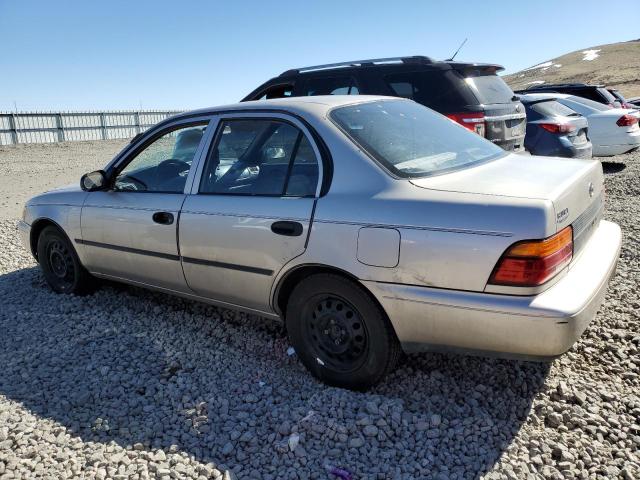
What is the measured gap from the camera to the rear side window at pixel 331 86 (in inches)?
263

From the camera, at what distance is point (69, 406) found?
10.2 ft

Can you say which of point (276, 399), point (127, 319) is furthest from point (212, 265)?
point (127, 319)

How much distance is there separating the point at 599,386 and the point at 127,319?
3340mm

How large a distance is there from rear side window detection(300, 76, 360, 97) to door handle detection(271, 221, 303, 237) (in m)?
3.91

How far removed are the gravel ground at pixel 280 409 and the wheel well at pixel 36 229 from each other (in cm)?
106

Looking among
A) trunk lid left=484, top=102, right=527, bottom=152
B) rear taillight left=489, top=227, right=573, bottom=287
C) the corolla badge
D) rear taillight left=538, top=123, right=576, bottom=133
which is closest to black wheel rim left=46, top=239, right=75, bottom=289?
rear taillight left=489, top=227, right=573, bottom=287

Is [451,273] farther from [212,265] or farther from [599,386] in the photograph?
[212,265]

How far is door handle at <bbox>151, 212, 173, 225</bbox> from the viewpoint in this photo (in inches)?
146

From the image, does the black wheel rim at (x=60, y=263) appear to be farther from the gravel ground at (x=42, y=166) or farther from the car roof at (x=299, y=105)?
the gravel ground at (x=42, y=166)

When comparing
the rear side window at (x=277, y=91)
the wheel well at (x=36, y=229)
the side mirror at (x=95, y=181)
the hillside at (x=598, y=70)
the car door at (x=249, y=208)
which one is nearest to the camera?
the car door at (x=249, y=208)

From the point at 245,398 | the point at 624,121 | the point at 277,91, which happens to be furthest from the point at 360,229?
the point at 624,121

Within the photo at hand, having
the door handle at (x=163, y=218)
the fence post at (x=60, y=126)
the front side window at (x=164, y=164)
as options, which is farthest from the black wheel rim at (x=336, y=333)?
the fence post at (x=60, y=126)

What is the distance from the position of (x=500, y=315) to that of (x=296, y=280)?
1.22 meters

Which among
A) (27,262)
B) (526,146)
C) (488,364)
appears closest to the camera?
(488,364)
